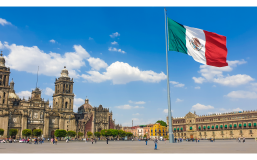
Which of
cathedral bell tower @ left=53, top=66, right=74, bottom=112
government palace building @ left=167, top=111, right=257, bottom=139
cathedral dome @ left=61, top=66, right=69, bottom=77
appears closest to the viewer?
government palace building @ left=167, top=111, right=257, bottom=139

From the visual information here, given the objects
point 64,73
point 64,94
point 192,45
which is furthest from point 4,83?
point 192,45

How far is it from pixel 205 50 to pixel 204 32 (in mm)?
1829

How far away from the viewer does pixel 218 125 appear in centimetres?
10900

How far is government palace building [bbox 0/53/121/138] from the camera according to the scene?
308 ft

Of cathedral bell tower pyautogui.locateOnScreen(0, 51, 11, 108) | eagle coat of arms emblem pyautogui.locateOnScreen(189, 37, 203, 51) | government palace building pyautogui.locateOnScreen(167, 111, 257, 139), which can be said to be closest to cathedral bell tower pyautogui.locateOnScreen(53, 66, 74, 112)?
cathedral bell tower pyautogui.locateOnScreen(0, 51, 11, 108)

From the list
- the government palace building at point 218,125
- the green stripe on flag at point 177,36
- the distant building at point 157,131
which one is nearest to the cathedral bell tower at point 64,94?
the distant building at point 157,131

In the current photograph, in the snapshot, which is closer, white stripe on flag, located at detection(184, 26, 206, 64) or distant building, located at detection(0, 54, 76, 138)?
white stripe on flag, located at detection(184, 26, 206, 64)

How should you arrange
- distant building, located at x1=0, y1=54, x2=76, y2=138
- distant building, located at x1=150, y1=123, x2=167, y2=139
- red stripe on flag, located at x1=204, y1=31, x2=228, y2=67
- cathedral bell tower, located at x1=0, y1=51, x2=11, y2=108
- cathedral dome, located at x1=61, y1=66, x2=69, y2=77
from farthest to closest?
distant building, located at x1=150, y1=123, x2=167, y2=139
cathedral dome, located at x1=61, y1=66, x2=69, y2=77
cathedral bell tower, located at x1=0, y1=51, x2=11, y2=108
distant building, located at x1=0, y1=54, x2=76, y2=138
red stripe on flag, located at x1=204, y1=31, x2=228, y2=67

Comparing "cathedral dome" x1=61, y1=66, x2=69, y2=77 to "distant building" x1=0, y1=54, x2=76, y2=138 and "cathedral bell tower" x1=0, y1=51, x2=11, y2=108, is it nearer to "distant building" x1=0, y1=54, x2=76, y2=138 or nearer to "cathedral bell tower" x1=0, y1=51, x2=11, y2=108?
"distant building" x1=0, y1=54, x2=76, y2=138

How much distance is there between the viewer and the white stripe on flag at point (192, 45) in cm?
2416

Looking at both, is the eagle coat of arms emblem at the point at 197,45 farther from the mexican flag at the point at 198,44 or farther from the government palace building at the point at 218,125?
the government palace building at the point at 218,125

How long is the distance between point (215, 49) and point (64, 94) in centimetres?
9818

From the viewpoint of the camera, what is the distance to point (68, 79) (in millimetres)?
117562

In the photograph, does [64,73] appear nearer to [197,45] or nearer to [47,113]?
[47,113]
